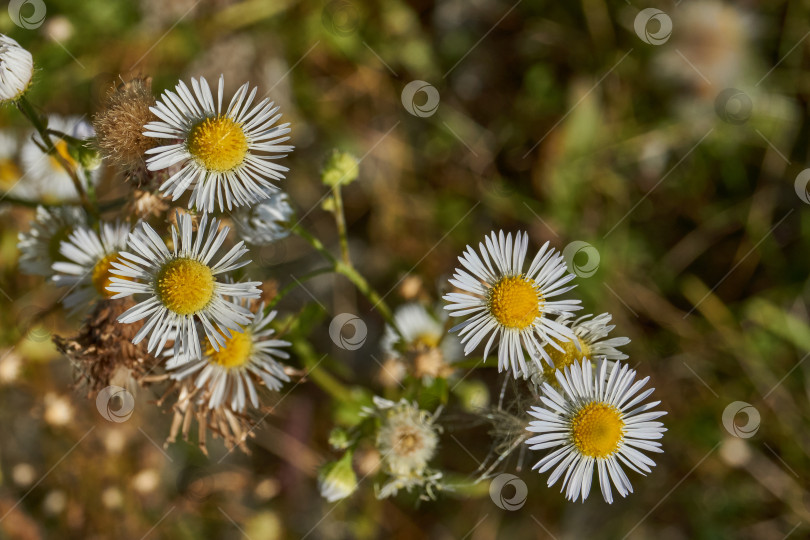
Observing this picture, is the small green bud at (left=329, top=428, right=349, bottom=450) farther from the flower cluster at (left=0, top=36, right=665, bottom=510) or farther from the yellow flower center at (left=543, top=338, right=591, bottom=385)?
the yellow flower center at (left=543, top=338, right=591, bottom=385)

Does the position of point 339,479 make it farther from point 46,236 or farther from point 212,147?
point 46,236

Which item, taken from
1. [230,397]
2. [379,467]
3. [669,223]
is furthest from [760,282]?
[230,397]

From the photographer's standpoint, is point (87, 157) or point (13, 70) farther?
point (87, 157)

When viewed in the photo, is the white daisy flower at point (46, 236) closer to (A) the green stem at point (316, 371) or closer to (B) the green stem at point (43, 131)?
(B) the green stem at point (43, 131)

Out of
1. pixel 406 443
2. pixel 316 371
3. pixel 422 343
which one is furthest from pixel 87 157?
pixel 406 443

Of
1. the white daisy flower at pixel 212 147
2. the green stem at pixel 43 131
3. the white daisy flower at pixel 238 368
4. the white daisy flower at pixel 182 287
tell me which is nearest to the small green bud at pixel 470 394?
the white daisy flower at pixel 238 368

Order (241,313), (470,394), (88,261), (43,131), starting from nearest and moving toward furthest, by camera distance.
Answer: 1. (241,313)
2. (43,131)
3. (88,261)
4. (470,394)
